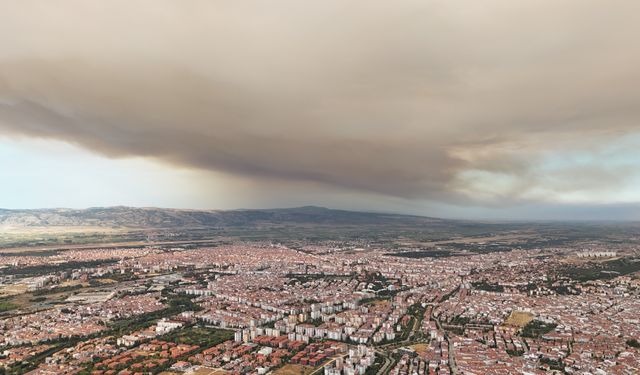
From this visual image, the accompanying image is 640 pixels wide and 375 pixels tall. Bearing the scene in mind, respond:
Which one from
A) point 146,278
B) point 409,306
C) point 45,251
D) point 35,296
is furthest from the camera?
point 45,251

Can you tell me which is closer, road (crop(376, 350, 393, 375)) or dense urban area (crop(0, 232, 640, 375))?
road (crop(376, 350, 393, 375))

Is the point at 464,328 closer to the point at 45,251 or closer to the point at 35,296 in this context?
the point at 35,296

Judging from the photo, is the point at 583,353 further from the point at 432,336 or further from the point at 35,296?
the point at 35,296

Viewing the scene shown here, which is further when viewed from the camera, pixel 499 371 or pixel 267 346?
pixel 267 346

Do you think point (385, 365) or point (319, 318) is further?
point (319, 318)

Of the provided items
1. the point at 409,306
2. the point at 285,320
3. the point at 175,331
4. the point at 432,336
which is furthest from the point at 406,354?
the point at 175,331

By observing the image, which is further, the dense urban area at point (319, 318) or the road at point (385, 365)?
the dense urban area at point (319, 318)

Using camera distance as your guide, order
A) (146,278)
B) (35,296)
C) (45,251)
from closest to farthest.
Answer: (35,296) < (146,278) < (45,251)

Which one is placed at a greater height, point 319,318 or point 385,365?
point 319,318
